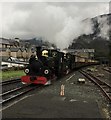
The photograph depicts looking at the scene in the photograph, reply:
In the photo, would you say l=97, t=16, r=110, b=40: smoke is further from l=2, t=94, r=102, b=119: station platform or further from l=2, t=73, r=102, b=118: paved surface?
l=2, t=94, r=102, b=119: station platform

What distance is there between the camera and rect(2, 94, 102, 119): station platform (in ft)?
33.4

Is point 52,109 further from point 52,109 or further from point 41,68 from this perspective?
point 41,68

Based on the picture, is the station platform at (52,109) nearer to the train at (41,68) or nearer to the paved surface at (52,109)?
the paved surface at (52,109)

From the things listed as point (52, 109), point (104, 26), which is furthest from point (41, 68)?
point (104, 26)

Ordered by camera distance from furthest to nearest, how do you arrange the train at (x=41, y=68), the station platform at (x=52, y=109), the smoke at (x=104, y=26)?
1. the smoke at (x=104, y=26)
2. the train at (x=41, y=68)
3. the station platform at (x=52, y=109)

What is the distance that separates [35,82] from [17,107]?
9.25 m

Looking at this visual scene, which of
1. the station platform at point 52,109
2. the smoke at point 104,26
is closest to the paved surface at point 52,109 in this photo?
the station platform at point 52,109

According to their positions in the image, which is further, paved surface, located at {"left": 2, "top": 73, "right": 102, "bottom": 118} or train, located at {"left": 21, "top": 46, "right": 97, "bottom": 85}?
train, located at {"left": 21, "top": 46, "right": 97, "bottom": 85}

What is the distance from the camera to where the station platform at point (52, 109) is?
10.2 meters

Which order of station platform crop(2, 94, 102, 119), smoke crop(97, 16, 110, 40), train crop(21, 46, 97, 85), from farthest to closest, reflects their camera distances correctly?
smoke crop(97, 16, 110, 40) → train crop(21, 46, 97, 85) → station platform crop(2, 94, 102, 119)

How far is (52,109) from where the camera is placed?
37.1 feet

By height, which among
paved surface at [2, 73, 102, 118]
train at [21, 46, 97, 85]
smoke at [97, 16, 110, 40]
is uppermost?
smoke at [97, 16, 110, 40]

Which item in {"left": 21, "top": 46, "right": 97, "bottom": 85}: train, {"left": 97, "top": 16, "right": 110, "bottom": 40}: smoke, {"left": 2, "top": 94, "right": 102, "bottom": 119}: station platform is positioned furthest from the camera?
{"left": 97, "top": 16, "right": 110, "bottom": 40}: smoke

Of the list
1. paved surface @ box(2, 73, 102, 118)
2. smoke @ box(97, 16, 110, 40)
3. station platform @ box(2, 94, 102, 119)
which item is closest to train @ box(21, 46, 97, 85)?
paved surface @ box(2, 73, 102, 118)
